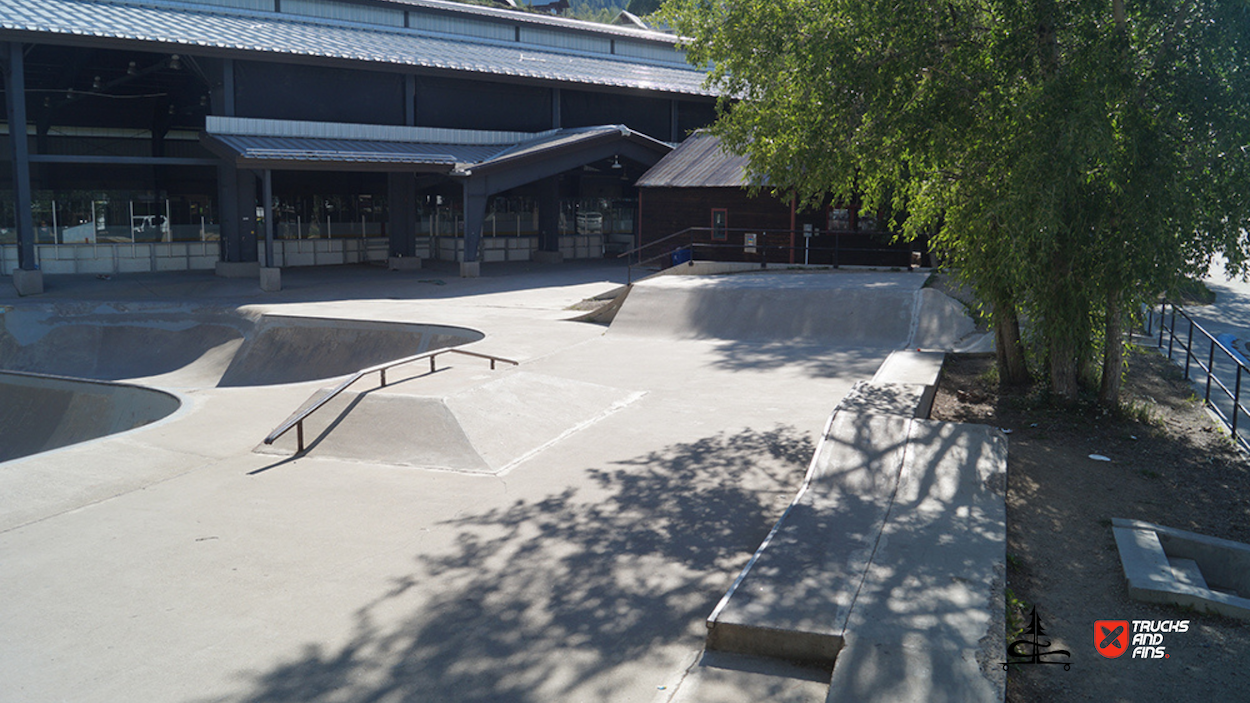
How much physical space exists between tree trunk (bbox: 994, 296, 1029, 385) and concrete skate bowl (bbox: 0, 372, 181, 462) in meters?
Answer: 11.6

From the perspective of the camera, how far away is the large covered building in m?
25.1

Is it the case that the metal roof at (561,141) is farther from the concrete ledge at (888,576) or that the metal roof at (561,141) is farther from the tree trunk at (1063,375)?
the concrete ledge at (888,576)

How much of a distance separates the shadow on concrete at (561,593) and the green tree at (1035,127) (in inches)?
146

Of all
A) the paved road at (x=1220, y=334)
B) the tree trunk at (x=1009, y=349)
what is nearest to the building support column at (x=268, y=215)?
the tree trunk at (x=1009, y=349)

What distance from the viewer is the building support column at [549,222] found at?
3309 cm

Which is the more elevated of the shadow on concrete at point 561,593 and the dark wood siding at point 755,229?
the dark wood siding at point 755,229

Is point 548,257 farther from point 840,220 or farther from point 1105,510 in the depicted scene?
point 1105,510

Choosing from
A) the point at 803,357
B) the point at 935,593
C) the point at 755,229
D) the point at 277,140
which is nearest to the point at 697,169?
the point at 755,229

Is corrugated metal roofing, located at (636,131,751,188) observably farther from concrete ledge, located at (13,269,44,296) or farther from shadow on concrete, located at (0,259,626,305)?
concrete ledge, located at (13,269,44,296)

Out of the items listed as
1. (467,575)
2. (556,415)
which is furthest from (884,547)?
(556,415)

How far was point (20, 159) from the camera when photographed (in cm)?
2281

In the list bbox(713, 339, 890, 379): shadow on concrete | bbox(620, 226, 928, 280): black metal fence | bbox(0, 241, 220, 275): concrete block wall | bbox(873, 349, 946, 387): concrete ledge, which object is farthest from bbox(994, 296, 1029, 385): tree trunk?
bbox(0, 241, 220, 275): concrete block wall

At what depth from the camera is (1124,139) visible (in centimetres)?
871

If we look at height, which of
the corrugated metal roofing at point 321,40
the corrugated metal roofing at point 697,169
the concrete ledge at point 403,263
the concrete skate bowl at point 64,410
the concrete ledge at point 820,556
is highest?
the corrugated metal roofing at point 321,40
